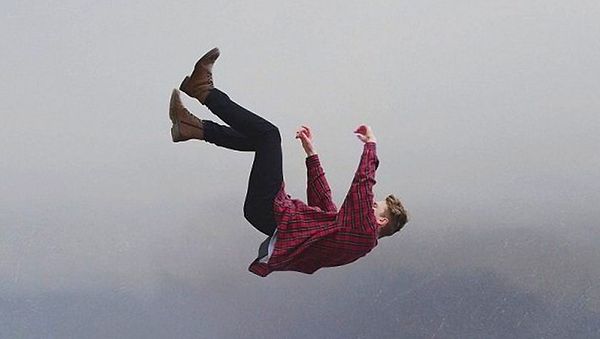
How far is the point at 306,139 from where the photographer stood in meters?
6.50

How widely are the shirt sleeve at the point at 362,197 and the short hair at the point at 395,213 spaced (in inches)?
13.5

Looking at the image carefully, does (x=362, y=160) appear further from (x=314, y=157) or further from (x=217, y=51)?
(x=217, y=51)

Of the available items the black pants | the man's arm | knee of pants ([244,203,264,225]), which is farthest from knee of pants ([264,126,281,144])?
knee of pants ([244,203,264,225])

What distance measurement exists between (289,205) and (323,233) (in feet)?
1.17

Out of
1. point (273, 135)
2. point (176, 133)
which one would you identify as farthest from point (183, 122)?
point (273, 135)

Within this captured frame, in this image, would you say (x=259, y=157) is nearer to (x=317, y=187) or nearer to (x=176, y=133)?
(x=317, y=187)

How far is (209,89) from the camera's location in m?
6.39

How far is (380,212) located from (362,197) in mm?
410

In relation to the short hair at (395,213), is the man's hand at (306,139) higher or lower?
higher

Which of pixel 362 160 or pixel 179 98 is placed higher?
pixel 179 98

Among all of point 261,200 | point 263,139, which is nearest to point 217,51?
point 263,139

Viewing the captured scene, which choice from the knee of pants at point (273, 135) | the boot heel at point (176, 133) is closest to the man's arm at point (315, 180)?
the knee of pants at point (273, 135)

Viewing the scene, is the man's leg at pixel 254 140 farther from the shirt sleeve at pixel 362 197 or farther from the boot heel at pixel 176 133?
the shirt sleeve at pixel 362 197

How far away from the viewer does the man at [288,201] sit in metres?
5.89
